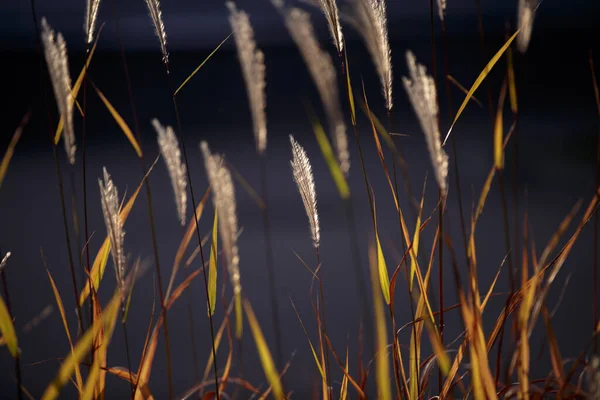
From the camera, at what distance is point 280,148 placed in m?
1.44

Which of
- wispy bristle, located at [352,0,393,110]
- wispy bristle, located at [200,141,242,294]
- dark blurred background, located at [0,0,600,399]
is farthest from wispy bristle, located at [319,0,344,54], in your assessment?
dark blurred background, located at [0,0,600,399]

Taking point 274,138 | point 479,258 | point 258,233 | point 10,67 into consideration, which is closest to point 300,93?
point 274,138

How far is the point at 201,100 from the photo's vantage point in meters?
1.39

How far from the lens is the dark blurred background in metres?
1.23

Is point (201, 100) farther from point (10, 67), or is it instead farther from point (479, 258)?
point (479, 258)

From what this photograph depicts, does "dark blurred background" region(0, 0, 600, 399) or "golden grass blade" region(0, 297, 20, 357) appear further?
"dark blurred background" region(0, 0, 600, 399)

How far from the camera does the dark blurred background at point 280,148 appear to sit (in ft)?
4.04

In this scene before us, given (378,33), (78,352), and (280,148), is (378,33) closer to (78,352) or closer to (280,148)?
(78,352)

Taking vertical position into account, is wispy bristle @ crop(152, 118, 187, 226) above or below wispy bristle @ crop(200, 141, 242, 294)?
above

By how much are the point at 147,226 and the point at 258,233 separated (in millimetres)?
291

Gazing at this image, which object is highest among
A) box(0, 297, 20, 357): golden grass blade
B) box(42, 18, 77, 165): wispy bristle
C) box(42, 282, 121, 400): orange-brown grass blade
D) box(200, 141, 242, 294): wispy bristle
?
box(42, 18, 77, 165): wispy bristle

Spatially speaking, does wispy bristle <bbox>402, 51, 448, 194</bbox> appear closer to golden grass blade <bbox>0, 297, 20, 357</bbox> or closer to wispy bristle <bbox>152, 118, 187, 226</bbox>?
wispy bristle <bbox>152, 118, 187, 226</bbox>

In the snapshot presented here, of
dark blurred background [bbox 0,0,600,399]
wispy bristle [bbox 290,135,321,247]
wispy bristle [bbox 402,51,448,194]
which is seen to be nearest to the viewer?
wispy bristle [bbox 402,51,448,194]

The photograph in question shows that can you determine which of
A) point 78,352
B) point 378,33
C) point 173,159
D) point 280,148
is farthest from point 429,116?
point 280,148
